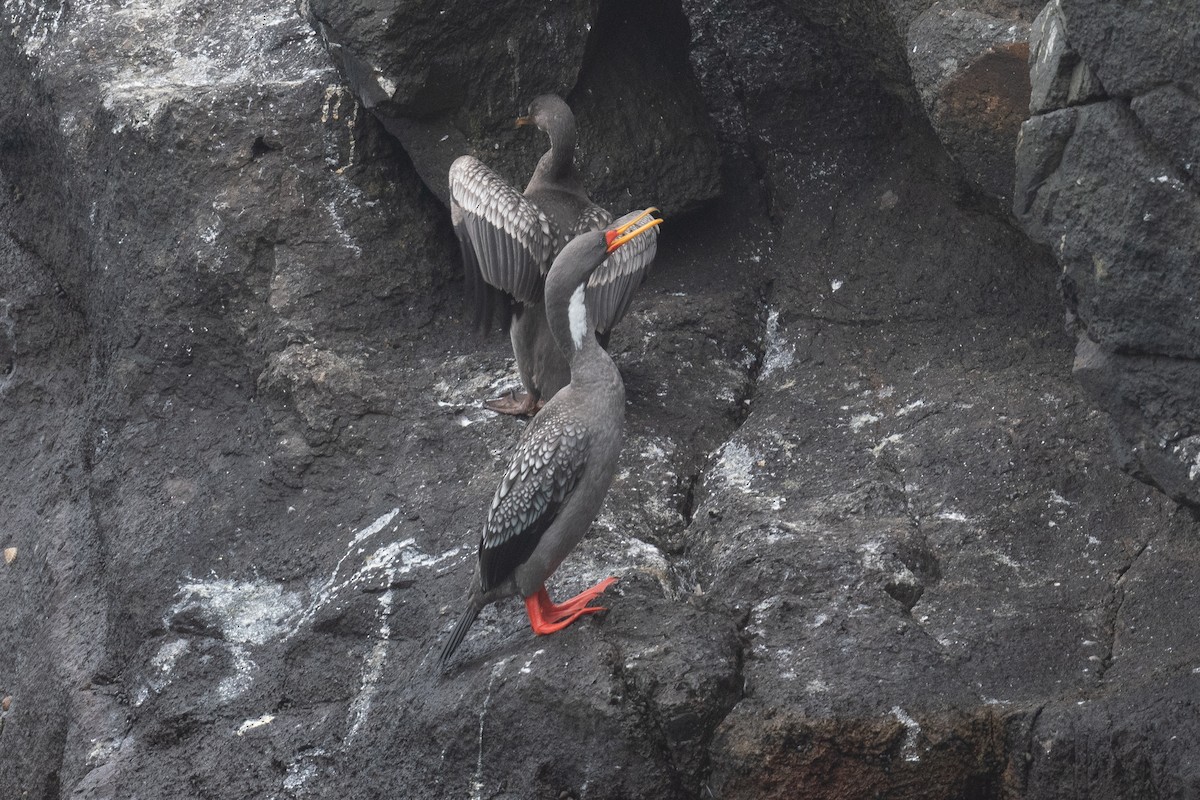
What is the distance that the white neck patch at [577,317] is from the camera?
4766 mm

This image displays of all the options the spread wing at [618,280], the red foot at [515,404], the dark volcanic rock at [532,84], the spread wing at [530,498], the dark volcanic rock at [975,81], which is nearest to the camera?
the spread wing at [530,498]

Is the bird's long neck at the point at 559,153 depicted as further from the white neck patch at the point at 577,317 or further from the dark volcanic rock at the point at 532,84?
the white neck patch at the point at 577,317

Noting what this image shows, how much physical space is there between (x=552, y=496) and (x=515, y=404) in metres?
1.46

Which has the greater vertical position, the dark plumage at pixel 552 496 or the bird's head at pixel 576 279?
the bird's head at pixel 576 279

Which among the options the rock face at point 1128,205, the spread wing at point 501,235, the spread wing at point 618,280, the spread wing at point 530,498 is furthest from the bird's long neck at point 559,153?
the rock face at point 1128,205

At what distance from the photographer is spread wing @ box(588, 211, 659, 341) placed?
5.71 m

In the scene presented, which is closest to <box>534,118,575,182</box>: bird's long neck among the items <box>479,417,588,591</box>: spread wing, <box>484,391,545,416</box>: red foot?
<box>484,391,545,416</box>: red foot

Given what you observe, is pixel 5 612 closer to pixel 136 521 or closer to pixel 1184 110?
pixel 136 521

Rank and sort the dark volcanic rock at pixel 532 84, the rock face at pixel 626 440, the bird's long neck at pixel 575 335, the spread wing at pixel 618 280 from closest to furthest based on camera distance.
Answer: the rock face at pixel 626 440, the bird's long neck at pixel 575 335, the spread wing at pixel 618 280, the dark volcanic rock at pixel 532 84

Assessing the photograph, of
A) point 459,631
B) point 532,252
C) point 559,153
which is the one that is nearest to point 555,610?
point 459,631

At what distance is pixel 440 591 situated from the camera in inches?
202

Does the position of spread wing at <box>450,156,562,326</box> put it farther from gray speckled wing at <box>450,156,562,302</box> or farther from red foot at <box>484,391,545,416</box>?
red foot at <box>484,391,545,416</box>

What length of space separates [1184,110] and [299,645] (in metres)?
3.41

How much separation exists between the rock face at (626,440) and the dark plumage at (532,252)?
1.11 ft
